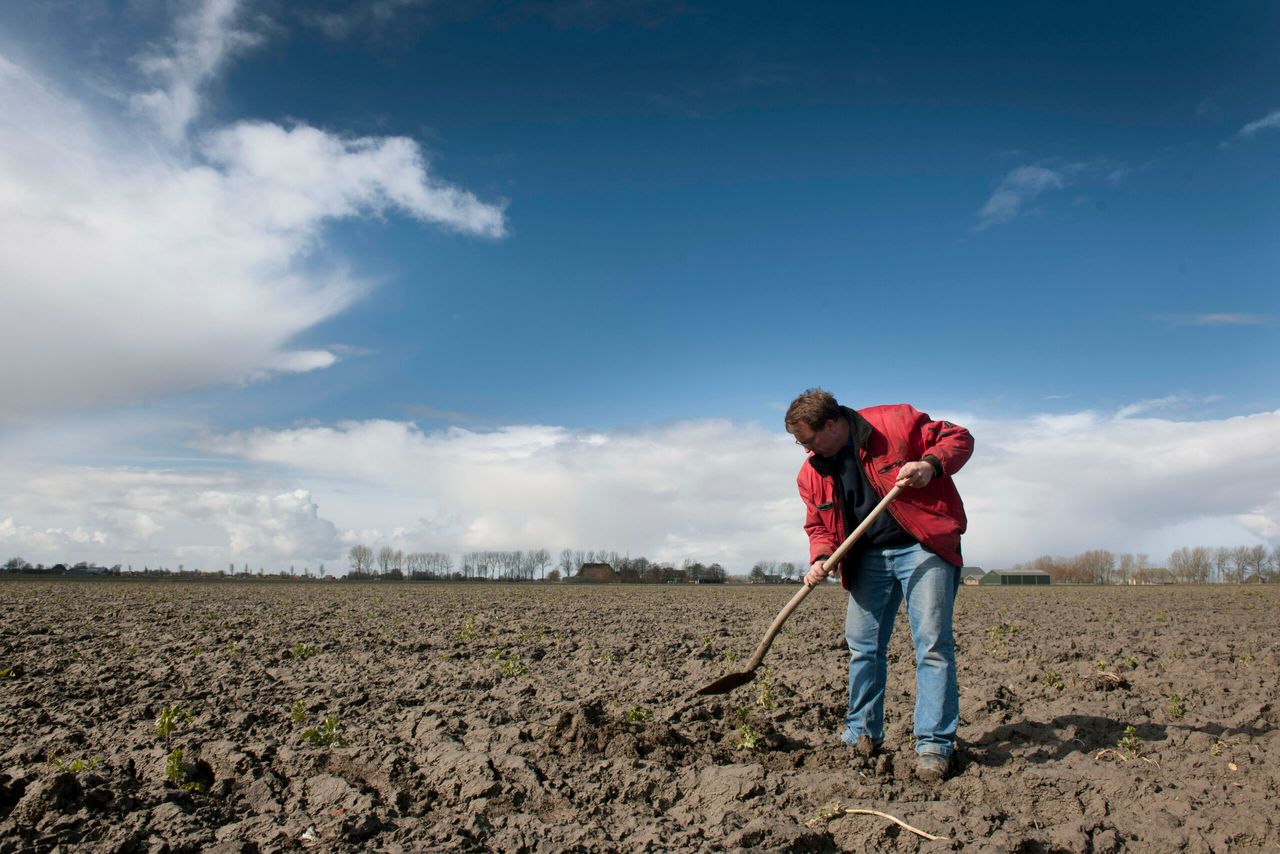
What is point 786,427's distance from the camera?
4.88 m

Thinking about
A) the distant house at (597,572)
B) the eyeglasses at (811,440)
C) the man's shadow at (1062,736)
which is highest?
the eyeglasses at (811,440)

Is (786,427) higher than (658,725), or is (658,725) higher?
(786,427)

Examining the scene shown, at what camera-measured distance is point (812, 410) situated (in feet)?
15.5

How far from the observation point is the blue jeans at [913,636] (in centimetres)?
455

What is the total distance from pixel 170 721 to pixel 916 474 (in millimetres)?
5326

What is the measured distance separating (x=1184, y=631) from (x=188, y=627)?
16.0 m

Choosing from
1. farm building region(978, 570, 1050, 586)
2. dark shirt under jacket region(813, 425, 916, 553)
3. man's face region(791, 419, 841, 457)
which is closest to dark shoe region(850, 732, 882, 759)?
dark shirt under jacket region(813, 425, 916, 553)

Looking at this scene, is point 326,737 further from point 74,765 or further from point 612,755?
point 612,755

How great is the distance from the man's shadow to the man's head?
6.89 feet

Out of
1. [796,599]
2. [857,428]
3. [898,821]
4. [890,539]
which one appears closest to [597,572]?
[796,599]

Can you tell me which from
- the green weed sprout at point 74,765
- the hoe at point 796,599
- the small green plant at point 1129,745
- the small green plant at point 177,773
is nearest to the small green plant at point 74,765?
the green weed sprout at point 74,765

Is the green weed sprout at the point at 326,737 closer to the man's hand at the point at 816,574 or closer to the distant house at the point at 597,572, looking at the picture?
the man's hand at the point at 816,574

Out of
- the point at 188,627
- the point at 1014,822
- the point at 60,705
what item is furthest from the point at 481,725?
the point at 188,627

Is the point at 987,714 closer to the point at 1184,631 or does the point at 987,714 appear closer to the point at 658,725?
the point at 658,725
